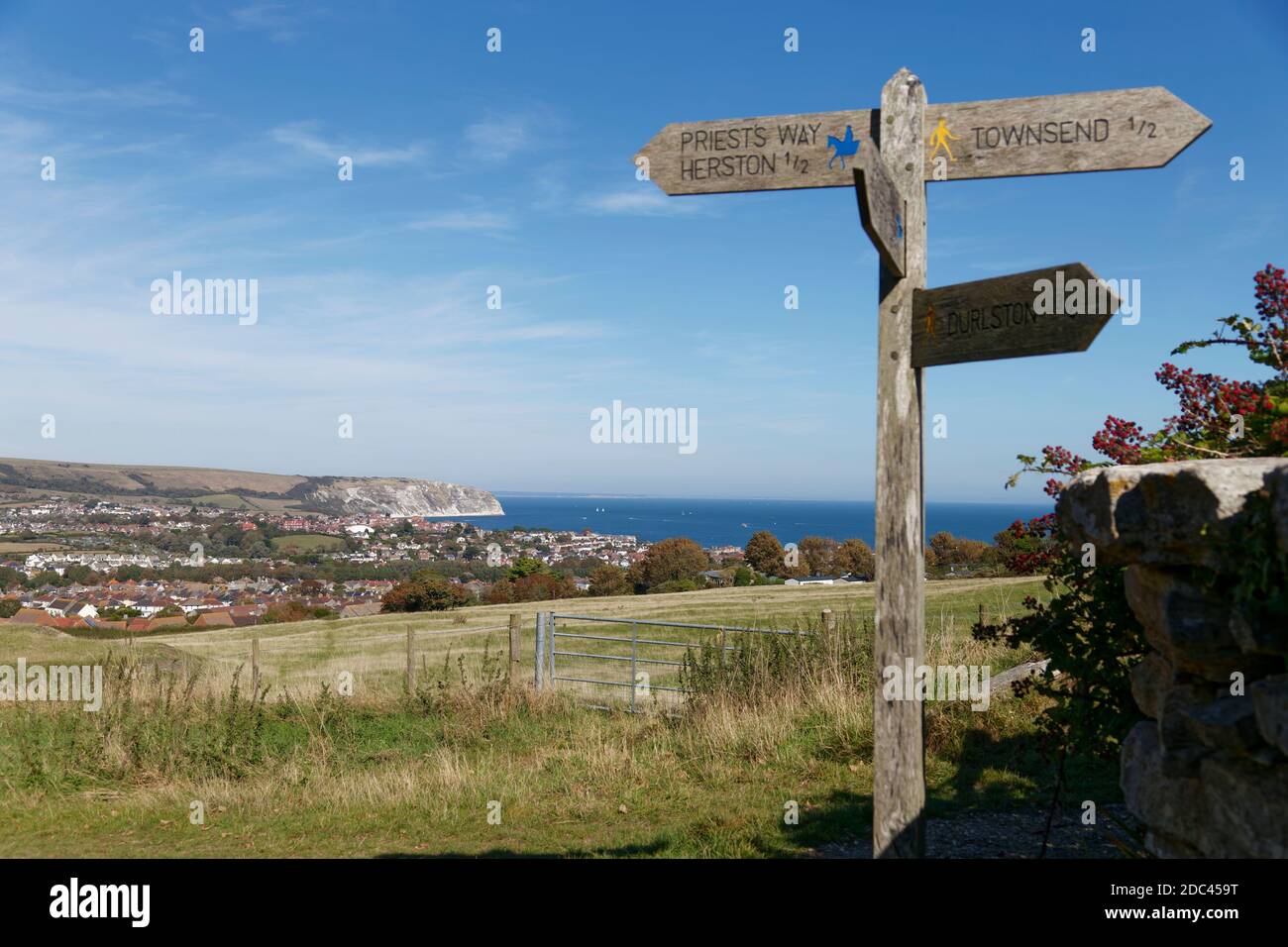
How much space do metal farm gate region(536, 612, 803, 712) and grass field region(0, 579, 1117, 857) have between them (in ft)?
3.64

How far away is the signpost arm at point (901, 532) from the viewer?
3.68 meters

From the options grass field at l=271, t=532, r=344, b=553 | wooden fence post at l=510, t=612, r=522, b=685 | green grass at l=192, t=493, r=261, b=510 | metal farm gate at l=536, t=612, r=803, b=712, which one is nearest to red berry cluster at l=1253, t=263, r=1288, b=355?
metal farm gate at l=536, t=612, r=803, b=712

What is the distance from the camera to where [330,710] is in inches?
404

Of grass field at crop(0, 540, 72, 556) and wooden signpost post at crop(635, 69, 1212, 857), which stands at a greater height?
wooden signpost post at crop(635, 69, 1212, 857)

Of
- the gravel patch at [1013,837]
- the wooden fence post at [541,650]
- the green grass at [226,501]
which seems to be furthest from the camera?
the green grass at [226,501]

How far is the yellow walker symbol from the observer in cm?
386

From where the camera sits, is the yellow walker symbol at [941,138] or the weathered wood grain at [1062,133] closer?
the weathered wood grain at [1062,133]

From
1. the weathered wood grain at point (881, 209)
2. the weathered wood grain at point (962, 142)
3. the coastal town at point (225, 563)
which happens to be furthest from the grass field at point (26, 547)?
the weathered wood grain at point (881, 209)

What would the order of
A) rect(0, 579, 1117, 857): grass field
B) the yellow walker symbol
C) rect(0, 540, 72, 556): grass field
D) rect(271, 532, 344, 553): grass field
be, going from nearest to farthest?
the yellow walker symbol
rect(0, 579, 1117, 857): grass field
rect(0, 540, 72, 556): grass field
rect(271, 532, 344, 553): grass field

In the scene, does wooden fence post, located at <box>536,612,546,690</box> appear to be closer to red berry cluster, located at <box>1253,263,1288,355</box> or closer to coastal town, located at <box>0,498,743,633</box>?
red berry cluster, located at <box>1253,263,1288,355</box>

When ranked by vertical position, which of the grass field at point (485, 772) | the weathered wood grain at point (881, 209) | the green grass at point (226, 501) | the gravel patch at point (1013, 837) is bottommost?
the grass field at point (485, 772)

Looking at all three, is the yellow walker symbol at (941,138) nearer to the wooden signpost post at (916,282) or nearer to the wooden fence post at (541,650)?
the wooden signpost post at (916,282)
